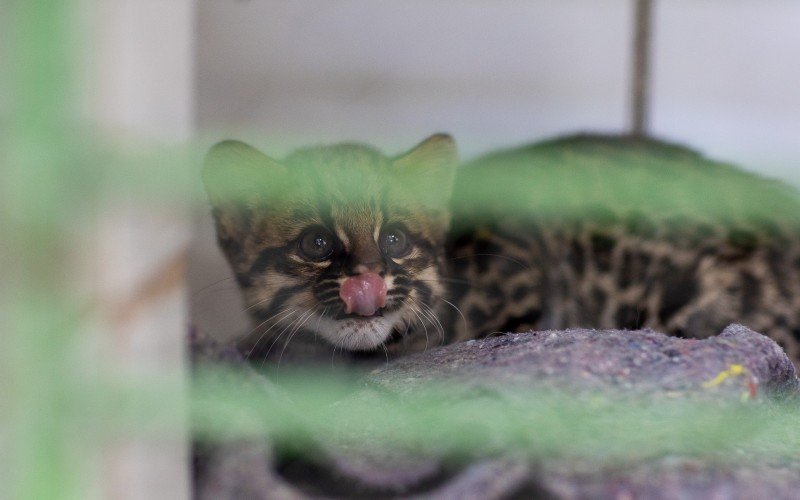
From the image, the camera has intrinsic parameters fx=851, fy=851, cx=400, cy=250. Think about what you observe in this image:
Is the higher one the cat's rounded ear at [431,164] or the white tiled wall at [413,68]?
the white tiled wall at [413,68]

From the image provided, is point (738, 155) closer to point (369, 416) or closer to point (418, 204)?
point (418, 204)

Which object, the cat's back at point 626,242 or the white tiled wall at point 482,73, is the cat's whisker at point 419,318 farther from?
the white tiled wall at point 482,73

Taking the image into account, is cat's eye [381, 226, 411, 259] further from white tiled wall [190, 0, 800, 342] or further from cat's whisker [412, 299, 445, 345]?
white tiled wall [190, 0, 800, 342]

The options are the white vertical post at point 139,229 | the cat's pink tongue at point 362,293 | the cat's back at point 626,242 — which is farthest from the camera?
the cat's back at point 626,242

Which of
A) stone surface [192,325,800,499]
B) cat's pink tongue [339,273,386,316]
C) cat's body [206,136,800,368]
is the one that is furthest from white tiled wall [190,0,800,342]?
stone surface [192,325,800,499]

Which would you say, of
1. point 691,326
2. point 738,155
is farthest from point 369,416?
point 738,155

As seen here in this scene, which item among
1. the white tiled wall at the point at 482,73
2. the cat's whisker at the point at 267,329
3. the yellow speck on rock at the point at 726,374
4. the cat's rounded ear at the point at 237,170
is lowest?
the cat's whisker at the point at 267,329

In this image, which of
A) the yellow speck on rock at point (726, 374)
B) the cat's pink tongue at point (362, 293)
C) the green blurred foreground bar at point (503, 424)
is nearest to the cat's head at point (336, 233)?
the cat's pink tongue at point (362, 293)

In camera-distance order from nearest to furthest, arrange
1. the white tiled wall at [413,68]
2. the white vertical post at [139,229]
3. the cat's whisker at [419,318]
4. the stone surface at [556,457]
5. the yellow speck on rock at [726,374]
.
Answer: the white vertical post at [139,229], the stone surface at [556,457], the yellow speck on rock at [726,374], the cat's whisker at [419,318], the white tiled wall at [413,68]
